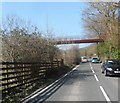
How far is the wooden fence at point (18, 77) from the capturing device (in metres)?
14.2

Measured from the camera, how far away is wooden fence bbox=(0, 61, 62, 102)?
1423 centimetres

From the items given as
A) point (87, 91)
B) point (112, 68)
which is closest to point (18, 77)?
point (87, 91)

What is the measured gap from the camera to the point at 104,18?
172ft

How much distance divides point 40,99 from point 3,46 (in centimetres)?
989

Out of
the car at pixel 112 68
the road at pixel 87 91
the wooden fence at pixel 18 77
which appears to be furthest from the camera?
the car at pixel 112 68

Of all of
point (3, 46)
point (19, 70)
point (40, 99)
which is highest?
point (3, 46)

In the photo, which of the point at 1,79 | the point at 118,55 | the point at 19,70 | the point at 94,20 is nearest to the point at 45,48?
the point at 19,70

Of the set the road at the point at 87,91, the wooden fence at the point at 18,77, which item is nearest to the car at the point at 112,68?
the road at the point at 87,91

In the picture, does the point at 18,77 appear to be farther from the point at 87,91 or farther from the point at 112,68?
the point at 112,68

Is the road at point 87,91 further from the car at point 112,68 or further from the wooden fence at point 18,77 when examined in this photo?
the car at point 112,68

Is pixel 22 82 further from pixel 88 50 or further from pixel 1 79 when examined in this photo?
pixel 88 50

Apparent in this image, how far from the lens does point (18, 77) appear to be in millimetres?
16625

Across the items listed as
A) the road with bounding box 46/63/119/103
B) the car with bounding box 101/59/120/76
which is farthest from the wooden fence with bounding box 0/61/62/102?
the car with bounding box 101/59/120/76

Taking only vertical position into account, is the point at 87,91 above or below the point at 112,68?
below
